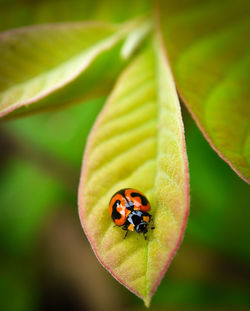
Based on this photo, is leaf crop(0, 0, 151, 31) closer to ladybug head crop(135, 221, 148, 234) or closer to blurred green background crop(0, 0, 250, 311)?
blurred green background crop(0, 0, 250, 311)

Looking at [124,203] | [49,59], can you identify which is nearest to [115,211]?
[124,203]

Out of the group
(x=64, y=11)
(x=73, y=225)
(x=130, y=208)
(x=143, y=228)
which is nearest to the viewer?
(x=143, y=228)

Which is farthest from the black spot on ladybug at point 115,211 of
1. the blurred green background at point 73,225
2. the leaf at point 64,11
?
the leaf at point 64,11

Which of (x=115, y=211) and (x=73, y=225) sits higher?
(x=115, y=211)

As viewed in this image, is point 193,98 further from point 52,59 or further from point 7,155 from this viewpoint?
point 7,155

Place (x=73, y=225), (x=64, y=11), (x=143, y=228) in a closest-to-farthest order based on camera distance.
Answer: (x=143, y=228) < (x=64, y=11) < (x=73, y=225)

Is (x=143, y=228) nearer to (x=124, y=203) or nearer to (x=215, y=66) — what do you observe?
(x=124, y=203)

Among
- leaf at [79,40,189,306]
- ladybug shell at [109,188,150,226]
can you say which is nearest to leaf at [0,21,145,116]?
leaf at [79,40,189,306]

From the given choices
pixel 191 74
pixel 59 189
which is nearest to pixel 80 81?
pixel 191 74

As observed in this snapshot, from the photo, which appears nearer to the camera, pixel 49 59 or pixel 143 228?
pixel 143 228
